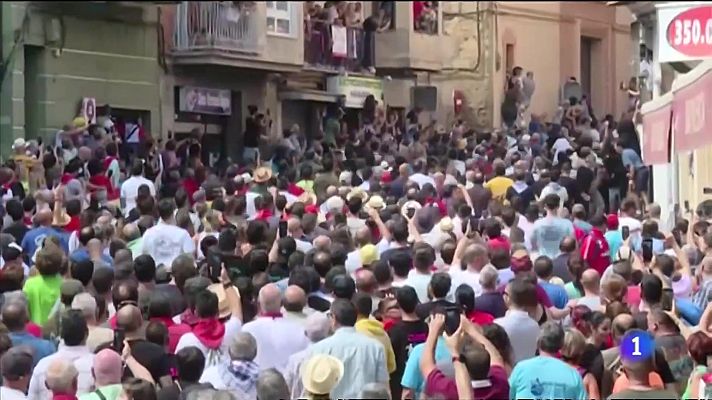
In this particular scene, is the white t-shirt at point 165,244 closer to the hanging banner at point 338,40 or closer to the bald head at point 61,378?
the bald head at point 61,378

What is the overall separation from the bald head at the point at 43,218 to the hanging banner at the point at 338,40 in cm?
2131

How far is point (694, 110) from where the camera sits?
12648 mm

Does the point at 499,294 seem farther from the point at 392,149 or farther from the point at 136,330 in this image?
the point at 392,149

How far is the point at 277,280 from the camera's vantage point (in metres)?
11.7

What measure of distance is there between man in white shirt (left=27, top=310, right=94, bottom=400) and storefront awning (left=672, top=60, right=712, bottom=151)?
5287 millimetres

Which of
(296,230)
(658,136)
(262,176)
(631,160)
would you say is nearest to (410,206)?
(262,176)

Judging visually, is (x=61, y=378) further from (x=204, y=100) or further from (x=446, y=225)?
(x=204, y=100)

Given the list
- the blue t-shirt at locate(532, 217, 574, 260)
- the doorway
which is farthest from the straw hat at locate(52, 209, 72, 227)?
the doorway

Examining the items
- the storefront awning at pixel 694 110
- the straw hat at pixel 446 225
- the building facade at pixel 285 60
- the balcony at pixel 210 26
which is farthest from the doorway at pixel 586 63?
the storefront awning at pixel 694 110

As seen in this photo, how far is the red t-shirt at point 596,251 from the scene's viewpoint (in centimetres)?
1392

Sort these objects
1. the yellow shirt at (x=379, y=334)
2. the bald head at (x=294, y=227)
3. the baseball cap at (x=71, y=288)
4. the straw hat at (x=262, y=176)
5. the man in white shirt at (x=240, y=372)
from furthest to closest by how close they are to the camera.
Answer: the straw hat at (x=262, y=176) → the bald head at (x=294, y=227) → the baseball cap at (x=71, y=288) → the yellow shirt at (x=379, y=334) → the man in white shirt at (x=240, y=372)

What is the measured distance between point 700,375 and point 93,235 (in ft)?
19.8

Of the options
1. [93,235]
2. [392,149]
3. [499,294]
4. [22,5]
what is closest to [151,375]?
[499,294]

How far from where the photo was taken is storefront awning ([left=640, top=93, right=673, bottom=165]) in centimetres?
1534
